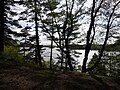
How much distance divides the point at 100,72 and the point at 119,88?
520 inches

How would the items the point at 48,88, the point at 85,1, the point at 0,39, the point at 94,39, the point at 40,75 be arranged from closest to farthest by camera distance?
the point at 48,88 < the point at 40,75 < the point at 0,39 < the point at 85,1 < the point at 94,39

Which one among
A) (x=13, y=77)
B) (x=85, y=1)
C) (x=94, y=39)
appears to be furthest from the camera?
(x=94, y=39)

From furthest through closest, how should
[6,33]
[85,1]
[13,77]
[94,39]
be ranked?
1. [6,33]
2. [94,39]
3. [85,1]
4. [13,77]

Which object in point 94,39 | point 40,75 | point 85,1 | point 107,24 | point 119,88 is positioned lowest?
point 119,88

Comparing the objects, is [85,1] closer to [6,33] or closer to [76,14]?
[76,14]

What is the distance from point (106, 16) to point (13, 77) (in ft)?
41.3

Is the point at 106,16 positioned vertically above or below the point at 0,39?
above

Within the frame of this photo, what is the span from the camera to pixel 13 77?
9.09 metres

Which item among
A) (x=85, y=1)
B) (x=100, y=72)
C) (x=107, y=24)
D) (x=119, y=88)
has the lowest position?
(x=100, y=72)

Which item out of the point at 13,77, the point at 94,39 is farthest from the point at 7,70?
the point at 94,39

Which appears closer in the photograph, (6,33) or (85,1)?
(85,1)

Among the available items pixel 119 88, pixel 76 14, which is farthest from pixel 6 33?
pixel 119 88

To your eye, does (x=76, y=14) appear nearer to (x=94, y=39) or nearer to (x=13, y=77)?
(x=94, y=39)

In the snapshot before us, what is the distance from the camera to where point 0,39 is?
51.7 ft
